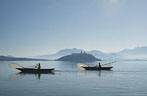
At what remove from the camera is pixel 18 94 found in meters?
46.8

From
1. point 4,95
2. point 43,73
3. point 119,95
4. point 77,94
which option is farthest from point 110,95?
point 43,73

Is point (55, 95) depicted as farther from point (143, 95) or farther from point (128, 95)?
point (143, 95)

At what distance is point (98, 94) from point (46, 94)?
1115 cm

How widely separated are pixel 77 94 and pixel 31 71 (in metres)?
64.8

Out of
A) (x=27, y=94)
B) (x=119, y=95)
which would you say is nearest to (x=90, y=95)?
(x=119, y=95)

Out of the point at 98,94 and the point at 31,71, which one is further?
the point at 31,71

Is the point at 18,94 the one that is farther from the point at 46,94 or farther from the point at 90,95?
the point at 90,95

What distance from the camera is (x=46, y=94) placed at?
1865 inches

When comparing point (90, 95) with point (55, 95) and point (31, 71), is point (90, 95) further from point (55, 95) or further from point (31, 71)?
point (31, 71)

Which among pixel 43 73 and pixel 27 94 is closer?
pixel 27 94

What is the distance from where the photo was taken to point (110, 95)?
4666 centimetres

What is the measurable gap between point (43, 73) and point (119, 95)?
66.3 meters

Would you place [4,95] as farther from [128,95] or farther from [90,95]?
[128,95]

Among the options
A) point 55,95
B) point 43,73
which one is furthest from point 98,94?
point 43,73
